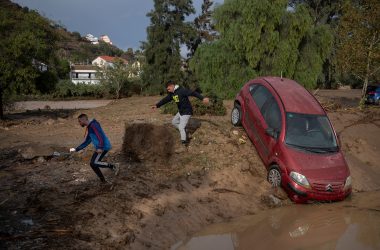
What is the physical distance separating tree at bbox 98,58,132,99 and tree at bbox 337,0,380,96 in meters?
28.7

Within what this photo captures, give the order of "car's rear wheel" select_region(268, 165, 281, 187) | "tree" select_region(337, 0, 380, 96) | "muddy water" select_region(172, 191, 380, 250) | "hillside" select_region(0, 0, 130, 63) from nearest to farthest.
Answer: "muddy water" select_region(172, 191, 380, 250) < "car's rear wheel" select_region(268, 165, 281, 187) < "tree" select_region(337, 0, 380, 96) < "hillside" select_region(0, 0, 130, 63)

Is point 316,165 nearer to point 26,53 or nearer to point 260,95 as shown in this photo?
point 260,95

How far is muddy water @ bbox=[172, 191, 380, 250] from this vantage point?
23.5ft

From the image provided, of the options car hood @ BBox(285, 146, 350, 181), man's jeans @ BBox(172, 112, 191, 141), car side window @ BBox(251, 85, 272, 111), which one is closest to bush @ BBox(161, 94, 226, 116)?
car side window @ BBox(251, 85, 272, 111)

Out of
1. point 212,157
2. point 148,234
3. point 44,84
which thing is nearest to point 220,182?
point 212,157

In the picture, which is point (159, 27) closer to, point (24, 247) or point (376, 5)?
point (376, 5)

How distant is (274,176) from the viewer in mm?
9547

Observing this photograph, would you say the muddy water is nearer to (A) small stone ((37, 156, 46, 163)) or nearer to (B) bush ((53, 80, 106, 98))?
(A) small stone ((37, 156, 46, 163))

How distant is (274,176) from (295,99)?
226cm

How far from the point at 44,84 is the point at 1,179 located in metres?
15.3

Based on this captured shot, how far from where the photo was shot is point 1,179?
342 inches

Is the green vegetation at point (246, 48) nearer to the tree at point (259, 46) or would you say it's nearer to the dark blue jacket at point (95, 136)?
the tree at point (259, 46)

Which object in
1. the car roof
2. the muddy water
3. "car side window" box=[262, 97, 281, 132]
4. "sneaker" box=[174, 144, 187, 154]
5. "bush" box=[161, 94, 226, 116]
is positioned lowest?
the muddy water

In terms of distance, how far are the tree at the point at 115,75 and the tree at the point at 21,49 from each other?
74.4 ft
